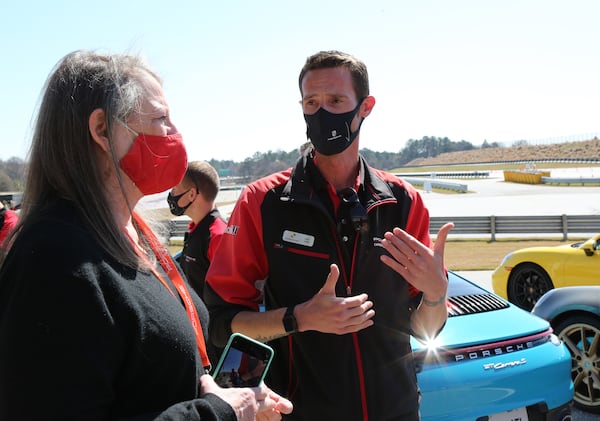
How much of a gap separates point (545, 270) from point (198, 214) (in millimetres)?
5533

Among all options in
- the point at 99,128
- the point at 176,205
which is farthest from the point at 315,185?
the point at 176,205

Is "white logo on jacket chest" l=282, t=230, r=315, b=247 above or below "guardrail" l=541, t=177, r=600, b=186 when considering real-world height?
above

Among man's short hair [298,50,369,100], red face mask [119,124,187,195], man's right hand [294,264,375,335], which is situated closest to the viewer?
red face mask [119,124,187,195]

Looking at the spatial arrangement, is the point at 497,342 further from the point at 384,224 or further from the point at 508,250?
the point at 508,250

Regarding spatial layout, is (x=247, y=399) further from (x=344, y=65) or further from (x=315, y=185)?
(x=344, y=65)

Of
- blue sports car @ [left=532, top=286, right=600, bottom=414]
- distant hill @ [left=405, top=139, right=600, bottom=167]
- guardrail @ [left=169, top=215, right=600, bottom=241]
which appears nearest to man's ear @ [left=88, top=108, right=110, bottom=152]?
blue sports car @ [left=532, top=286, right=600, bottom=414]

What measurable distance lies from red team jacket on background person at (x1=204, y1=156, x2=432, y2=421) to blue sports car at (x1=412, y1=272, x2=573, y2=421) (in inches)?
47.7

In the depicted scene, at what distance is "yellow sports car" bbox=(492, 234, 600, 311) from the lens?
7.16 meters

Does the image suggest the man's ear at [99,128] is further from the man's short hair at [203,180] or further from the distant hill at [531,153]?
the distant hill at [531,153]

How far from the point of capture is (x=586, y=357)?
16.9 feet

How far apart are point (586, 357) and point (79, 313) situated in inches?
208

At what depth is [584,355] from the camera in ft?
17.0

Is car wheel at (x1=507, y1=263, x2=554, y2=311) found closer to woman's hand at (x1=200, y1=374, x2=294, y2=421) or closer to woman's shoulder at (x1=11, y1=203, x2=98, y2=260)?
woman's hand at (x1=200, y1=374, x2=294, y2=421)

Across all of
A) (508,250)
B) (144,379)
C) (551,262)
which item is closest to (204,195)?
(144,379)
